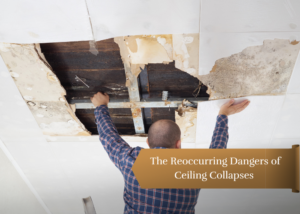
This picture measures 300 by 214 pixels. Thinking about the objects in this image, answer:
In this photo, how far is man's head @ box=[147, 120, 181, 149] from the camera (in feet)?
4.41

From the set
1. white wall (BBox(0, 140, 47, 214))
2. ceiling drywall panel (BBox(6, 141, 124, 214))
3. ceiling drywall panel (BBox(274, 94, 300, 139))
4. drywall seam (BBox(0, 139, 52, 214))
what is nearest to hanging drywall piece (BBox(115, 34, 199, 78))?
ceiling drywall panel (BBox(274, 94, 300, 139))

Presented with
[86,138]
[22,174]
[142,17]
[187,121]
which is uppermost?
[142,17]

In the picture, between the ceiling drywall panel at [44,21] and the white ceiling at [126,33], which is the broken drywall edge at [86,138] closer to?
the white ceiling at [126,33]

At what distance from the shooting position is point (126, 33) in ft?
4.10

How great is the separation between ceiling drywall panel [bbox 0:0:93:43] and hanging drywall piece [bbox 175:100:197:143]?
0.82 m

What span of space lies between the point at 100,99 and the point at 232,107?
0.94 meters

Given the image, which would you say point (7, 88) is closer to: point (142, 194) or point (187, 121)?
point (142, 194)

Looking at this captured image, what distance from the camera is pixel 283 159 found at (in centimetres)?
158

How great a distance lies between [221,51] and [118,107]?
825mm

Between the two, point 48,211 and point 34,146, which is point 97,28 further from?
point 48,211

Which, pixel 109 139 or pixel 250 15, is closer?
pixel 250 15

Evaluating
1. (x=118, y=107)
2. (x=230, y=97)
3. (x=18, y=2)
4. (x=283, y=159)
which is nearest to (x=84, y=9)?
(x=18, y=2)

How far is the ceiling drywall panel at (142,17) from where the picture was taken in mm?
1149

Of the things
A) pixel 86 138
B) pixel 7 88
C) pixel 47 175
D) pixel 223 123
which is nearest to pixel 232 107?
pixel 223 123
